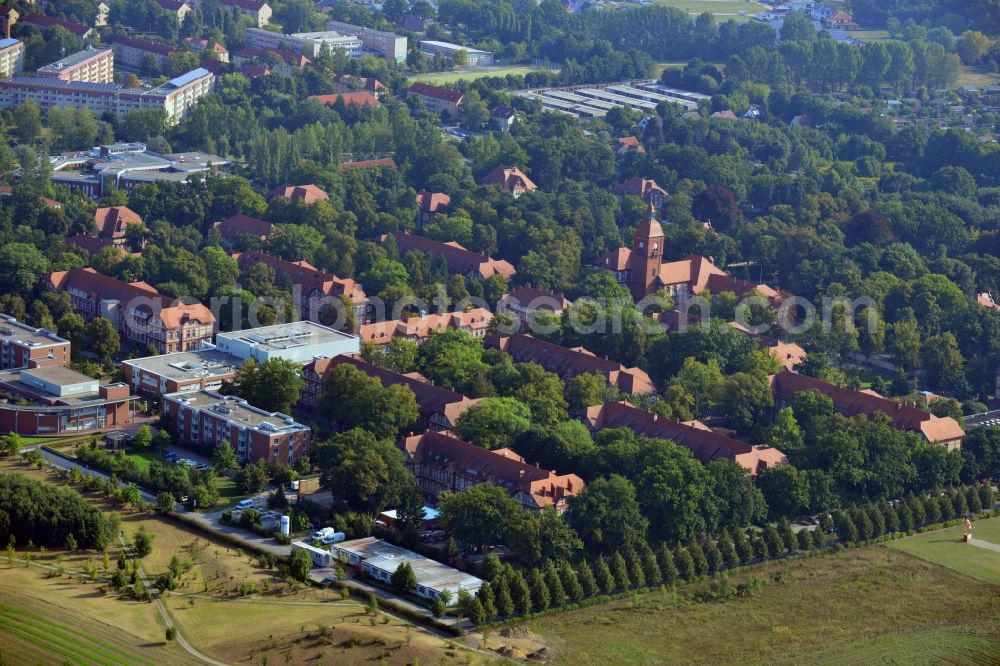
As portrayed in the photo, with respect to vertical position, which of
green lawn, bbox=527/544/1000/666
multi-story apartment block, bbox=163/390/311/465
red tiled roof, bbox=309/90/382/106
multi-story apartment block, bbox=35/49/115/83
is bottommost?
green lawn, bbox=527/544/1000/666

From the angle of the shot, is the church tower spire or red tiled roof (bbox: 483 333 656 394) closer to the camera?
red tiled roof (bbox: 483 333 656 394)

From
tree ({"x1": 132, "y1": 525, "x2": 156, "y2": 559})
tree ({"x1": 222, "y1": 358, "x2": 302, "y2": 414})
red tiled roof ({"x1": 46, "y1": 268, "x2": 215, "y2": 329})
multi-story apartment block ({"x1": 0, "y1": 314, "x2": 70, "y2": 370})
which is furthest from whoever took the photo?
red tiled roof ({"x1": 46, "y1": 268, "x2": 215, "y2": 329})

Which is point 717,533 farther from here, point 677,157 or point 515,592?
point 677,157

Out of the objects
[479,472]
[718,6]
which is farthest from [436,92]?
[479,472]

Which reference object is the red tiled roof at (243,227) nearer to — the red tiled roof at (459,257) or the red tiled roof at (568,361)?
the red tiled roof at (459,257)

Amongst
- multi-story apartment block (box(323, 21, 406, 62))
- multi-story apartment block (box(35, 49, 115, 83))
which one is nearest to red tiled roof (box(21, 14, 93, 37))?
multi-story apartment block (box(35, 49, 115, 83))

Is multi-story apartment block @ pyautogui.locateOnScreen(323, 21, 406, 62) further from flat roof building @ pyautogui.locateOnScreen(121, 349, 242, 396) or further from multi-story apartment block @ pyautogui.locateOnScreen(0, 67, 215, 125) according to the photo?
flat roof building @ pyautogui.locateOnScreen(121, 349, 242, 396)
